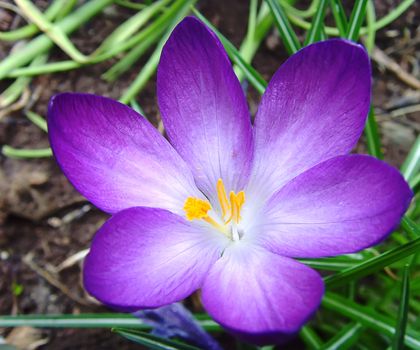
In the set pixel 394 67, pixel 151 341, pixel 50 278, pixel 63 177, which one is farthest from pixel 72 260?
pixel 394 67

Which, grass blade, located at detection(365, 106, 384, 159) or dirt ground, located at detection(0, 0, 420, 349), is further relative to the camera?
dirt ground, located at detection(0, 0, 420, 349)

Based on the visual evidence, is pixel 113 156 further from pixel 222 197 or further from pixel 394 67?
pixel 394 67

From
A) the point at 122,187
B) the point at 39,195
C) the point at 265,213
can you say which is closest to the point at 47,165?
the point at 39,195

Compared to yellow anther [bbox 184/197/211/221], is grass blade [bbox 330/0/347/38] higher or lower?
higher

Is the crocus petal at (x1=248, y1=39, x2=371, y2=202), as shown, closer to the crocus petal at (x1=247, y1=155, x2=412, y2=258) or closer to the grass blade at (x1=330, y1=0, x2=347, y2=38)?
the crocus petal at (x1=247, y1=155, x2=412, y2=258)

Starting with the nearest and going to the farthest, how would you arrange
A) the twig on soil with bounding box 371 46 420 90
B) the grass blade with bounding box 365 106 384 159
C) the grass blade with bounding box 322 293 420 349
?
1. the grass blade with bounding box 322 293 420 349
2. the grass blade with bounding box 365 106 384 159
3. the twig on soil with bounding box 371 46 420 90

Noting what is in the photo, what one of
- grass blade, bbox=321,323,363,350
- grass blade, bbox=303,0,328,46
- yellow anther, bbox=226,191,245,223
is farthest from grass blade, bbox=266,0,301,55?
grass blade, bbox=321,323,363,350
